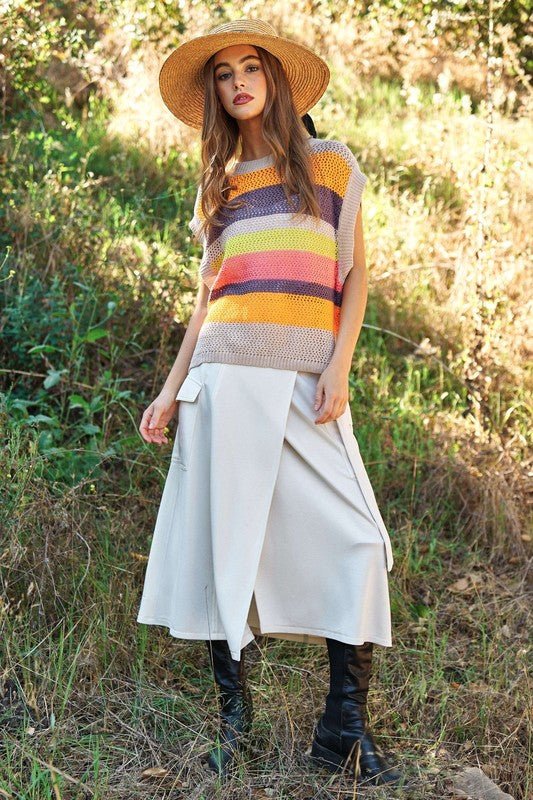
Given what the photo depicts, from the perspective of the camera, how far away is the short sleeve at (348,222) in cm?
280

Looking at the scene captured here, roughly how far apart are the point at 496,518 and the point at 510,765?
5.03ft

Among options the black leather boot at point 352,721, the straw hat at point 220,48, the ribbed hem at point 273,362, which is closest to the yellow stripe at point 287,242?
the ribbed hem at point 273,362

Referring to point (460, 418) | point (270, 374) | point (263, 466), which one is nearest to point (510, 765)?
point (263, 466)

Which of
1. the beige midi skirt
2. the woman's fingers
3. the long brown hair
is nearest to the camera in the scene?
the beige midi skirt

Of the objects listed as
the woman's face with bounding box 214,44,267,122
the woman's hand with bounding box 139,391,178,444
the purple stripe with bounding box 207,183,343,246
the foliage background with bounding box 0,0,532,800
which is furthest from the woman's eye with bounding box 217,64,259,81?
the foliage background with bounding box 0,0,532,800

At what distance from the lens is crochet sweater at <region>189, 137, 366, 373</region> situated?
273 cm

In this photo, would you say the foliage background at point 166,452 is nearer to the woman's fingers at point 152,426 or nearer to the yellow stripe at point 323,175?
the woman's fingers at point 152,426

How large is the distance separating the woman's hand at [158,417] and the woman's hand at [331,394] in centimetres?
49

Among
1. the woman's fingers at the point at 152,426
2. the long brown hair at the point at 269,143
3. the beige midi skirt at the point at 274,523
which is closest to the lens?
the beige midi skirt at the point at 274,523

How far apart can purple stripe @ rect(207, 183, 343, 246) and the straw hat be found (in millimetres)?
348

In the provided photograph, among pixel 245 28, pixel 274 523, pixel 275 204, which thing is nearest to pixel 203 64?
pixel 245 28

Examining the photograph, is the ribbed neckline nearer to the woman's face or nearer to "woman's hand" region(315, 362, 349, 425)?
the woman's face

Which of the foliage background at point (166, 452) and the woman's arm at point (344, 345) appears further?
the foliage background at point (166, 452)

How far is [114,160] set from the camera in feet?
21.0
